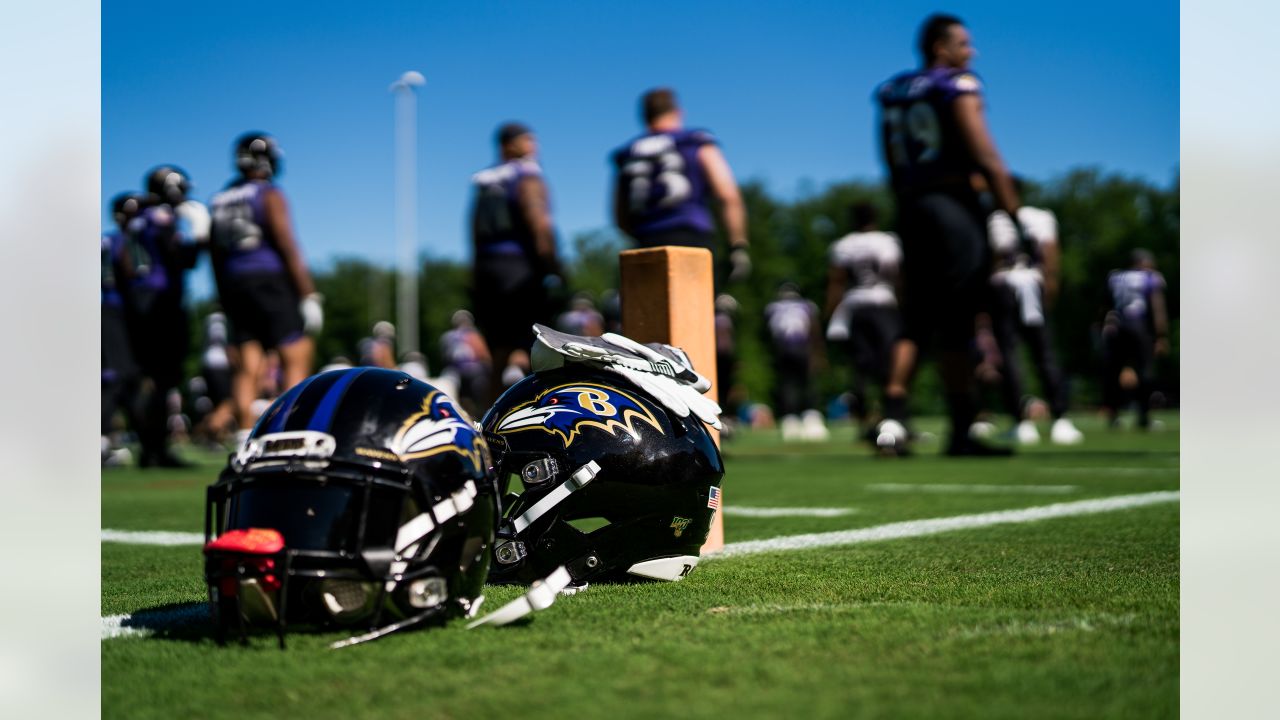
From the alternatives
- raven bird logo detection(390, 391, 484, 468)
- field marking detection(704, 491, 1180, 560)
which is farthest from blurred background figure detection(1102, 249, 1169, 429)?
raven bird logo detection(390, 391, 484, 468)

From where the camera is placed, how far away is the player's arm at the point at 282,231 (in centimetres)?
929

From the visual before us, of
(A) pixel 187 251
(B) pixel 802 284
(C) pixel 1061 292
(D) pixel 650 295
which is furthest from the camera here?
(B) pixel 802 284

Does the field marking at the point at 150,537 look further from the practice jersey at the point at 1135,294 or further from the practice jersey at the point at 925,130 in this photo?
the practice jersey at the point at 1135,294

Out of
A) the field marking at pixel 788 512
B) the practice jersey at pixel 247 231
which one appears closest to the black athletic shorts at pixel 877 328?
the practice jersey at pixel 247 231

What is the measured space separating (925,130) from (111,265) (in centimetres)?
704

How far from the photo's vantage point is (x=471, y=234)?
9.30 metres

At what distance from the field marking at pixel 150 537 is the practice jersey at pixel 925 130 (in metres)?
5.82

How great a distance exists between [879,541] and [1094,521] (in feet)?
3.47

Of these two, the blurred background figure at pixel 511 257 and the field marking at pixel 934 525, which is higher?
the blurred background figure at pixel 511 257

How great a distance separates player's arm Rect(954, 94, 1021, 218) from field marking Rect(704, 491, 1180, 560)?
10.4 ft

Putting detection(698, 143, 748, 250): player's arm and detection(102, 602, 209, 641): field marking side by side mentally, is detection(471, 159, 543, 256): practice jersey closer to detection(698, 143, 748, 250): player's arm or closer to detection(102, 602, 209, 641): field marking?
detection(698, 143, 748, 250): player's arm

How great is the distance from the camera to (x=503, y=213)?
29.9ft
